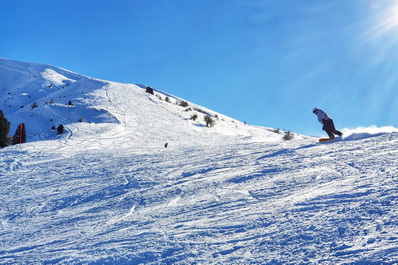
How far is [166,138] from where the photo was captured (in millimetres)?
21250

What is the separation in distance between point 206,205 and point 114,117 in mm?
22855

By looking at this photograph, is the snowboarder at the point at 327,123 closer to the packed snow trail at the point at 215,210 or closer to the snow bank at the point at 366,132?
the snow bank at the point at 366,132

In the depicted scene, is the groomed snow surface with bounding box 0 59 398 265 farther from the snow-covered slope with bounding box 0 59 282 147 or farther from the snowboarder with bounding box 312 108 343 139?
the snow-covered slope with bounding box 0 59 282 147

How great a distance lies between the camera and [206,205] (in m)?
5.56

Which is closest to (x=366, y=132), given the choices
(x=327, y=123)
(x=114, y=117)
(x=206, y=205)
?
(x=327, y=123)

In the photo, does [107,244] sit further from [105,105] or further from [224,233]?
[105,105]

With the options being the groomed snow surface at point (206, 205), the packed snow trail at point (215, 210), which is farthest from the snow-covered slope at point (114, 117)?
the packed snow trail at point (215, 210)

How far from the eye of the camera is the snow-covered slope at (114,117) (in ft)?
72.7

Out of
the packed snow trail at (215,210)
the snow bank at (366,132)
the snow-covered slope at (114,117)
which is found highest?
the snow-covered slope at (114,117)

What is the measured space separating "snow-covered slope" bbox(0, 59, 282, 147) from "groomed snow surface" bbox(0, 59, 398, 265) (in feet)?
28.4

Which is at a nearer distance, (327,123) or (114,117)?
(327,123)

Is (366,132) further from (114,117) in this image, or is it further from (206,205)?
(114,117)

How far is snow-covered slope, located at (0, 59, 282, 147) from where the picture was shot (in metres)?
22.2

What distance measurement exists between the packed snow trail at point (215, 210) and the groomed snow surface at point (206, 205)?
2 cm
